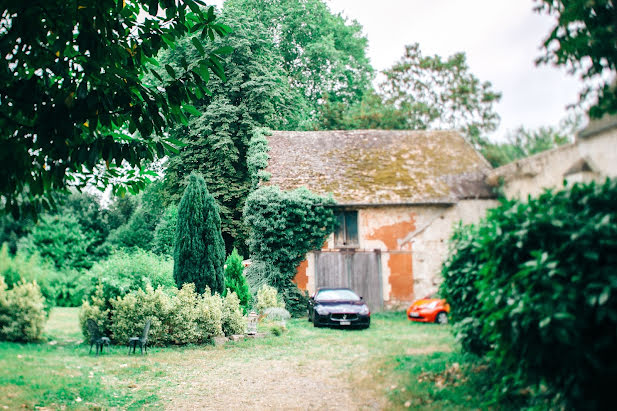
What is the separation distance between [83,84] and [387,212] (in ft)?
50.8

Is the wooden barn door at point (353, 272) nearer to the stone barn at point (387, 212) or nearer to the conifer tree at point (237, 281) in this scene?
the stone barn at point (387, 212)

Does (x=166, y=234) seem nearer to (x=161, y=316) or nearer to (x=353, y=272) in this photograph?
(x=353, y=272)

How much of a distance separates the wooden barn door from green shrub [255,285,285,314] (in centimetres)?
245

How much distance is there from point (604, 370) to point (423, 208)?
1497cm

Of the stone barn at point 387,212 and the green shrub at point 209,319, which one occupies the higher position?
the stone barn at point 387,212

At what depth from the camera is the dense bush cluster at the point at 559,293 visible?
3475 mm

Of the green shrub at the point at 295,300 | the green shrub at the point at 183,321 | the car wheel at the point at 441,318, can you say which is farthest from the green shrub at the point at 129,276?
the car wheel at the point at 441,318

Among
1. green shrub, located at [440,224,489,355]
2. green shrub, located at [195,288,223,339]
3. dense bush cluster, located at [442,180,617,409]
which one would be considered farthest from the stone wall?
green shrub, located at [195,288,223,339]

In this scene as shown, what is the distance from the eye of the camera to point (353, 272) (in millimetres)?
17734

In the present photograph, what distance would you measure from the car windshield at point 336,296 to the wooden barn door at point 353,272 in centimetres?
253

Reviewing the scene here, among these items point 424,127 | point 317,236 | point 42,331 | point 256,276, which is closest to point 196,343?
point 42,331

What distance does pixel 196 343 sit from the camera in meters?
11.3

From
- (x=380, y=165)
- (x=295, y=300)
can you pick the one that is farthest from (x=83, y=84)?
(x=380, y=165)

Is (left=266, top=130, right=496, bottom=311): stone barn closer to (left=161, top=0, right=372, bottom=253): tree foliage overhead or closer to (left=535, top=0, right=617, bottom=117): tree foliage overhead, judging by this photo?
(left=161, top=0, right=372, bottom=253): tree foliage overhead
